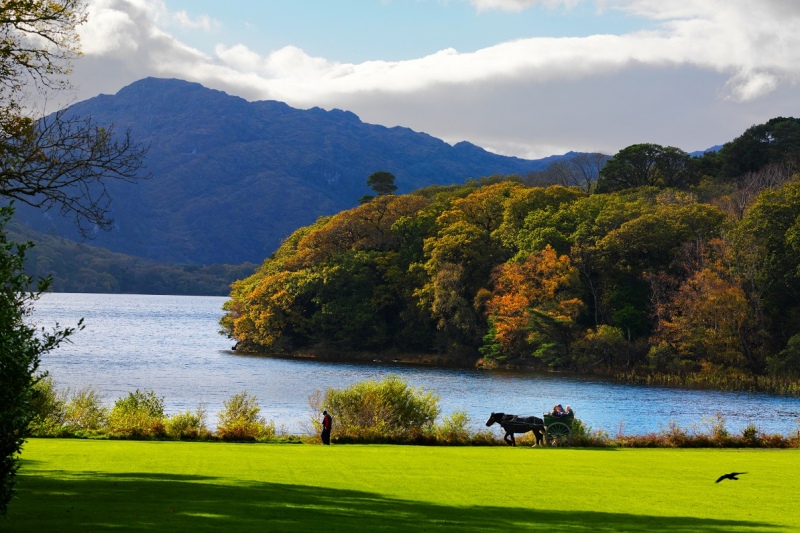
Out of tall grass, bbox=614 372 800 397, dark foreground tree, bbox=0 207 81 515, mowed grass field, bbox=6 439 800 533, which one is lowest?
tall grass, bbox=614 372 800 397

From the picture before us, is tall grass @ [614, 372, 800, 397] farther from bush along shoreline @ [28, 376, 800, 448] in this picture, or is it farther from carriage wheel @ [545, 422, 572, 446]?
carriage wheel @ [545, 422, 572, 446]

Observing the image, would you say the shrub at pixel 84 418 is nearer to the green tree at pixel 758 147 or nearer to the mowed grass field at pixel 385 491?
the mowed grass field at pixel 385 491

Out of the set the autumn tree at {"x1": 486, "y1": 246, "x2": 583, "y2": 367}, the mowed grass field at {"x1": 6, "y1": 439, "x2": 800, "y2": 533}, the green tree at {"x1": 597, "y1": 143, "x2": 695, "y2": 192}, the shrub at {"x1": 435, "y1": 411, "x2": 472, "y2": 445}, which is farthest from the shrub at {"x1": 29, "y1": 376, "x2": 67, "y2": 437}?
the green tree at {"x1": 597, "y1": 143, "x2": 695, "y2": 192}

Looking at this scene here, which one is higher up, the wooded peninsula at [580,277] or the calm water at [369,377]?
the wooded peninsula at [580,277]

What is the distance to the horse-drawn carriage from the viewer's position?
31.3m

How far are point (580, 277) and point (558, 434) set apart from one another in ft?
182

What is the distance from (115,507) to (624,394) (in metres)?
53.2

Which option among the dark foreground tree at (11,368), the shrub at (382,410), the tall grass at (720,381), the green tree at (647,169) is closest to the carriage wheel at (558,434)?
the shrub at (382,410)

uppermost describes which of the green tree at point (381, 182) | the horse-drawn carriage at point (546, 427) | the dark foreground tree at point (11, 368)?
the green tree at point (381, 182)

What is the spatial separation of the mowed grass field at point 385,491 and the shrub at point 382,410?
5.74 meters

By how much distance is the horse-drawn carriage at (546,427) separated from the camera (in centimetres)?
3131

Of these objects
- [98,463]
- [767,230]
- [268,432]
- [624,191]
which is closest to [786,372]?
[767,230]

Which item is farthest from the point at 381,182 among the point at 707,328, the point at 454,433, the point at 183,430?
the point at 183,430

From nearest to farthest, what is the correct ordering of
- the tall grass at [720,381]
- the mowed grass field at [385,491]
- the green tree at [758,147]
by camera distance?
the mowed grass field at [385,491] → the tall grass at [720,381] → the green tree at [758,147]
